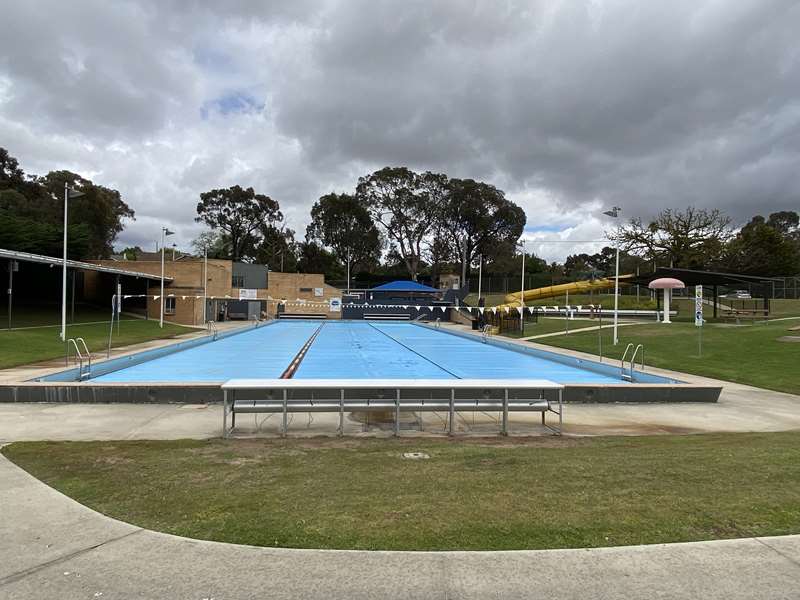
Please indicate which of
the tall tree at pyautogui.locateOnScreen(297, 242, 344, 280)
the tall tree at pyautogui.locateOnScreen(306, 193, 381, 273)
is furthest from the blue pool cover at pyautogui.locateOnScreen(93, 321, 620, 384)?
the tall tree at pyautogui.locateOnScreen(297, 242, 344, 280)

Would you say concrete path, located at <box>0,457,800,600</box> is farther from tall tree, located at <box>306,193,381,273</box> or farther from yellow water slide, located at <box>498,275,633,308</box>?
tall tree, located at <box>306,193,381,273</box>

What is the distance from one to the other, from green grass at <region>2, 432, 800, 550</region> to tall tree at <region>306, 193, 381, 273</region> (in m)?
70.6

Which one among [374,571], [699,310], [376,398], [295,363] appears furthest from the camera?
[295,363]

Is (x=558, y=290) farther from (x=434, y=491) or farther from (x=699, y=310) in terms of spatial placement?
(x=434, y=491)

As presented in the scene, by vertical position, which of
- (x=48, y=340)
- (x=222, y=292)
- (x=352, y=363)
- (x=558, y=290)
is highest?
(x=558, y=290)

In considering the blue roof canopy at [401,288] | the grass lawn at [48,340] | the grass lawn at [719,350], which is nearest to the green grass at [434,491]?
the grass lawn at [719,350]

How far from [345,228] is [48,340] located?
189 ft

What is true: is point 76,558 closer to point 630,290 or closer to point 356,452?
point 356,452

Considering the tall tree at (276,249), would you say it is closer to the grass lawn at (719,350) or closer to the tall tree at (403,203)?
the tall tree at (403,203)

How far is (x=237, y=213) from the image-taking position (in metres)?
82.1

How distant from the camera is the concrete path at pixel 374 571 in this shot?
9.09 ft

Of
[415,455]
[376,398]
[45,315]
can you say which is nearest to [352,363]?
[376,398]

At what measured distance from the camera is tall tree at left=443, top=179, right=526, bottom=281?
77.0 m

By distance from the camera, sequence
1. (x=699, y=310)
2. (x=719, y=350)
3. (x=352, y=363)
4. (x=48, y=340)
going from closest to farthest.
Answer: (x=699, y=310)
(x=352, y=363)
(x=719, y=350)
(x=48, y=340)
